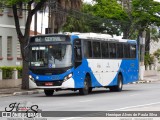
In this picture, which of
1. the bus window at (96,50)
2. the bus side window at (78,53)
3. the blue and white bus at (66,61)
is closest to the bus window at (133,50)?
the blue and white bus at (66,61)

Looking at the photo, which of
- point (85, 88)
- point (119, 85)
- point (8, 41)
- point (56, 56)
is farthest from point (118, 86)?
point (8, 41)

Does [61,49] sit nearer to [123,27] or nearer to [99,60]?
[99,60]

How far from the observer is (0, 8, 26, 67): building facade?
4484 cm

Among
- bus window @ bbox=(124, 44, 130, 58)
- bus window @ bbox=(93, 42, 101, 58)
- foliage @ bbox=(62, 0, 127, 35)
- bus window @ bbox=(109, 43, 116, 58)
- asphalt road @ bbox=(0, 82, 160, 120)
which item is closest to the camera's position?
asphalt road @ bbox=(0, 82, 160, 120)

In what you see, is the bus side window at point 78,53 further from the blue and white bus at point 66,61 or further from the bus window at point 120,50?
the bus window at point 120,50

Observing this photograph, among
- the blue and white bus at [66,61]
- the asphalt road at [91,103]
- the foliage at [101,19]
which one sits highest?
the foliage at [101,19]

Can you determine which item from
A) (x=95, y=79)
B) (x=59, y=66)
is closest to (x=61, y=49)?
(x=59, y=66)

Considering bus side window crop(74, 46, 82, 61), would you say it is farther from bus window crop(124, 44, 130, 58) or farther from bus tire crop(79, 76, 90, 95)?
bus window crop(124, 44, 130, 58)

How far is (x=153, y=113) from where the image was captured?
19656mm

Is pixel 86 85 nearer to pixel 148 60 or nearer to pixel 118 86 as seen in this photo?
pixel 118 86

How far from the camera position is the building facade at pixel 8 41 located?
147 feet

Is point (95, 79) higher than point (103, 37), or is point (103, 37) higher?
point (103, 37)

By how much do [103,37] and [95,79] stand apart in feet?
9.17

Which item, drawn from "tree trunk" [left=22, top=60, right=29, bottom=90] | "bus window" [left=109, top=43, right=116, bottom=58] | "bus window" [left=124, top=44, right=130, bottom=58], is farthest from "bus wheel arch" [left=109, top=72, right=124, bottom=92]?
"tree trunk" [left=22, top=60, right=29, bottom=90]
